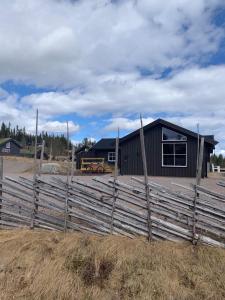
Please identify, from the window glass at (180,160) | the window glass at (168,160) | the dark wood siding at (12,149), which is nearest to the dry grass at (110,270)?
the window glass at (180,160)

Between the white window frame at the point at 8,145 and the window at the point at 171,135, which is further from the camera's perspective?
the white window frame at the point at 8,145

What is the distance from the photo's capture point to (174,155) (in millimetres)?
21266

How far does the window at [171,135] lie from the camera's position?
2095cm

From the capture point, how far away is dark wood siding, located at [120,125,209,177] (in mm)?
20641

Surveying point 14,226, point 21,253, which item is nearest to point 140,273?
point 21,253

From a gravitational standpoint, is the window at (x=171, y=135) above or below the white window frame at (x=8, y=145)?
below

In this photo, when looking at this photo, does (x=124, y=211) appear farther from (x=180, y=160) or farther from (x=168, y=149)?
(x=168, y=149)

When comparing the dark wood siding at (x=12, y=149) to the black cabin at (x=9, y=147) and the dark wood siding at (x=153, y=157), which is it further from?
A: the dark wood siding at (x=153, y=157)

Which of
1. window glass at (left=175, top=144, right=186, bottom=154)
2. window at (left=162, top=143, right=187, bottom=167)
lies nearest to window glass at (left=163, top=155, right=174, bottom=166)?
window at (left=162, top=143, right=187, bottom=167)

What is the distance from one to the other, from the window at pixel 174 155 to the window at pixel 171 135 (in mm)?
324

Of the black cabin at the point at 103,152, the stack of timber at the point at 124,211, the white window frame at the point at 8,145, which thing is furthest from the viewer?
the white window frame at the point at 8,145

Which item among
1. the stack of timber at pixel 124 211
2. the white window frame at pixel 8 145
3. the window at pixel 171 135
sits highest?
the white window frame at pixel 8 145

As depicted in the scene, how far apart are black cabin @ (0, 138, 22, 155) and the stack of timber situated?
55.1 meters

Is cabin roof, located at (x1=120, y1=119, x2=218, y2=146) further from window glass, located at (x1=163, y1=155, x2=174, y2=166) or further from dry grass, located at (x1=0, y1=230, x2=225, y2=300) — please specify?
dry grass, located at (x1=0, y1=230, x2=225, y2=300)
